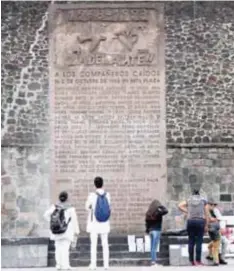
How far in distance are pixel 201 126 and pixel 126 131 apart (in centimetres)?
177

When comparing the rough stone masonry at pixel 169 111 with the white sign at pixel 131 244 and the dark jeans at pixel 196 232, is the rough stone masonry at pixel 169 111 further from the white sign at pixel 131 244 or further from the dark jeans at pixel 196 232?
the dark jeans at pixel 196 232

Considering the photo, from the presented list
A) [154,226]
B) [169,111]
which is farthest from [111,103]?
[154,226]

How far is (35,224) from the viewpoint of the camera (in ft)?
60.8

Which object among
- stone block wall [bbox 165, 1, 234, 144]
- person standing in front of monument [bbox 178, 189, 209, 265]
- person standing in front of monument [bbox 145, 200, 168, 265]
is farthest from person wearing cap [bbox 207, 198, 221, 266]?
stone block wall [bbox 165, 1, 234, 144]

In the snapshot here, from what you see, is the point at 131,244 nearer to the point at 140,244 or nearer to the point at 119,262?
the point at 140,244

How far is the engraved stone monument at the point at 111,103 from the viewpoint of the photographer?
61.1ft

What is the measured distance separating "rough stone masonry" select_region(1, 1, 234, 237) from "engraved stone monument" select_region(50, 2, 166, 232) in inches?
3.7

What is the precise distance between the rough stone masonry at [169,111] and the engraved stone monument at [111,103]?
0.31 ft

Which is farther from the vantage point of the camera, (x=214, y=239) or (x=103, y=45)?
(x=103, y=45)

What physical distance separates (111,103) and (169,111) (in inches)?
53.1

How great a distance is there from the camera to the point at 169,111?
19.1 meters

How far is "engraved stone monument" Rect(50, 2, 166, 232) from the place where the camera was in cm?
1862

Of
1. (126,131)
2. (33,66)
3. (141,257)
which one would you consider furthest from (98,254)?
(33,66)

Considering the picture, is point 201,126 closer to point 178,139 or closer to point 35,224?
point 178,139
